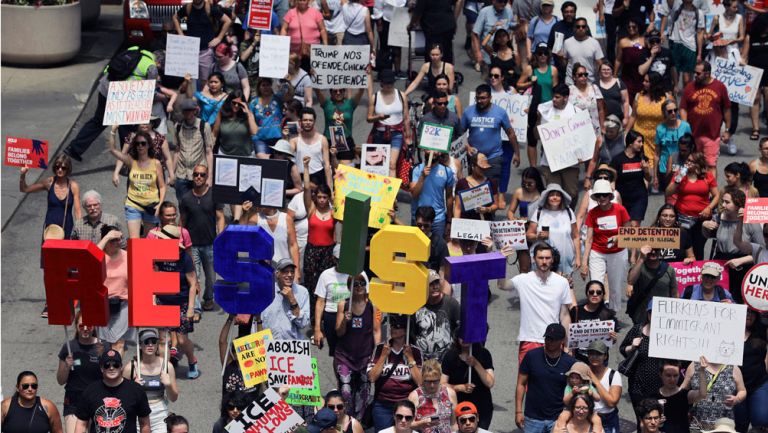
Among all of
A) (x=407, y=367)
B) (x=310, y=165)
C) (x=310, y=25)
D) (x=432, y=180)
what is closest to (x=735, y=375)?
(x=407, y=367)

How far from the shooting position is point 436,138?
20641 mm

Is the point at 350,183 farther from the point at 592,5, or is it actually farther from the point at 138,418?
the point at 592,5

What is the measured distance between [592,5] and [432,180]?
7.14 meters

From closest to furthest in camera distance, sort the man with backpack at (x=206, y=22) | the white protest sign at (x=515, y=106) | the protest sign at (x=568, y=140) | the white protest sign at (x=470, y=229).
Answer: the white protest sign at (x=470, y=229) → the protest sign at (x=568, y=140) → the white protest sign at (x=515, y=106) → the man with backpack at (x=206, y=22)

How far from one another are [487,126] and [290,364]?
19.8 ft

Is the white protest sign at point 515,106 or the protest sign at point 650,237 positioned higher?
the white protest sign at point 515,106

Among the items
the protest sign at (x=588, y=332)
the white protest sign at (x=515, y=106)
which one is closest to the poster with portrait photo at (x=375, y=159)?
the white protest sign at (x=515, y=106)

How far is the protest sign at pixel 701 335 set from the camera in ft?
54.2

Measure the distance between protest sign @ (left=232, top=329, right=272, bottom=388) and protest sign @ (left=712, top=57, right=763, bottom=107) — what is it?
997 centimetres

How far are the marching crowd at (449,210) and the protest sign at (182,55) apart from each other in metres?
0.21

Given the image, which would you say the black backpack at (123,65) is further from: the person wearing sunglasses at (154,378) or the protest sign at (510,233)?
the person wearing sunglasses at (154,378)

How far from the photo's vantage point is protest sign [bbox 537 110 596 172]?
21.4 metres

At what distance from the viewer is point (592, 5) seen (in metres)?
26.6

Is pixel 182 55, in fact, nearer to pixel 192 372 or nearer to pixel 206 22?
pixel 206 22
